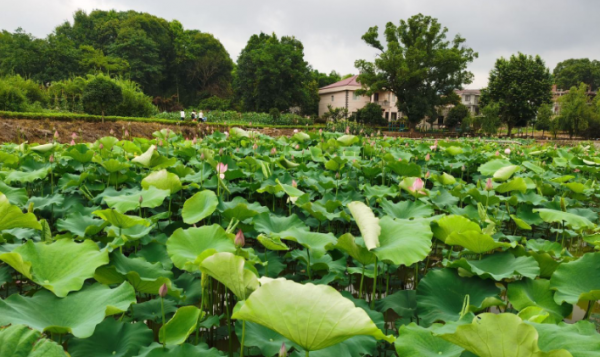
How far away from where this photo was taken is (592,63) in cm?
6281

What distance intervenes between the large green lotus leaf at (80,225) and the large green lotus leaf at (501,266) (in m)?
1.50

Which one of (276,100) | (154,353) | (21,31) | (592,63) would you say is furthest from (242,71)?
(592,63)

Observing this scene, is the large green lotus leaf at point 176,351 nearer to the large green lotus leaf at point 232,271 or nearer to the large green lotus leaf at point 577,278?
the large green lotus leaf at point 232,271

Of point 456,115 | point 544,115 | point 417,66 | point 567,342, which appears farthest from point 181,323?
point 456,115

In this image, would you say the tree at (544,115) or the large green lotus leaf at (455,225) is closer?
the large green lotus leaf at (455,225)

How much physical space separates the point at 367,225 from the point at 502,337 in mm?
574

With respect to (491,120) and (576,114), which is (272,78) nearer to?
(491,120)

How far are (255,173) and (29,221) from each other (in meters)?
1.71

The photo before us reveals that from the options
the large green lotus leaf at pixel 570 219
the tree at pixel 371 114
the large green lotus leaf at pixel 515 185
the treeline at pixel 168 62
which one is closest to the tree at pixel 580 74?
the treeline at pixel 168 62

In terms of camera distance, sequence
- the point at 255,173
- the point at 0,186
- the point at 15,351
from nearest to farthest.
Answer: the point at 15,351
the point at 0,186
the point at 255,173

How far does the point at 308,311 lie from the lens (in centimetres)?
73

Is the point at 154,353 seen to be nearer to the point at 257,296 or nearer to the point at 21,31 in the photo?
the point at 257,296

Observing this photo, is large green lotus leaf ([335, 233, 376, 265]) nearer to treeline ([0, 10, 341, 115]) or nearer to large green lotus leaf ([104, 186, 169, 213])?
large green lotus leaf ([104, 186, 169, 213])

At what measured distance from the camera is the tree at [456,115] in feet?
103
